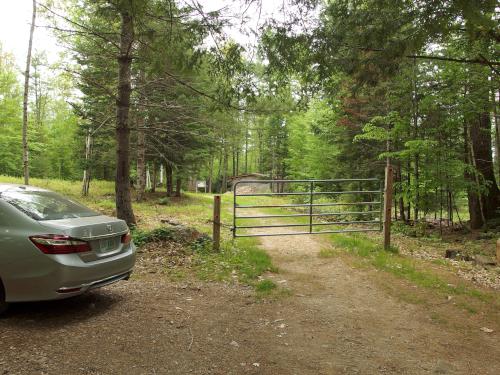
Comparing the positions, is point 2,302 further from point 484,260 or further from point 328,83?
point 484,260

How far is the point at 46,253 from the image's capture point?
148 inches

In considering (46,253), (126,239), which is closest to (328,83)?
(126,239)

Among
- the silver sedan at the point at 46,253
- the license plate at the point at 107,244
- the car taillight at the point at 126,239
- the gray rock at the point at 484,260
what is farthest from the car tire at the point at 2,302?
the gray rock at the point at 484,260

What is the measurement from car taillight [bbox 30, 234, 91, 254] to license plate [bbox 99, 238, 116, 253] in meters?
0.36

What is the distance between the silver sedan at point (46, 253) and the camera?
378 cm

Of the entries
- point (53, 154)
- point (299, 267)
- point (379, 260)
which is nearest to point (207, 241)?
point (299, 267)

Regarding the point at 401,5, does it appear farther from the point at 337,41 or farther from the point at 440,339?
the point at 440,339

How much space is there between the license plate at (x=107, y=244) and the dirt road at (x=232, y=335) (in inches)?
29.9

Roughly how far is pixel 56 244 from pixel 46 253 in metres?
0.13

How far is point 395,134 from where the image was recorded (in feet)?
37.9

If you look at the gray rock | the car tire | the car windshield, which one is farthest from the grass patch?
the car tire

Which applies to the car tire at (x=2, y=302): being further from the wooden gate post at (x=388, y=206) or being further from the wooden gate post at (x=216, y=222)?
the wooden gate post at (x=388, y=206)

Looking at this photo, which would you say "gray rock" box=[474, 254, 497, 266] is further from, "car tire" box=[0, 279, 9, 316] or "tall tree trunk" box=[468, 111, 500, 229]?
"car tire" box=[0, 279, 9, 316]

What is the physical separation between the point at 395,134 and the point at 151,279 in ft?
29.5
